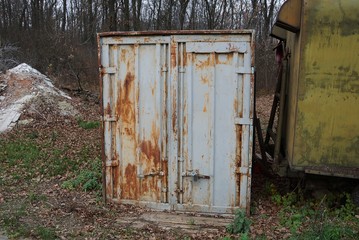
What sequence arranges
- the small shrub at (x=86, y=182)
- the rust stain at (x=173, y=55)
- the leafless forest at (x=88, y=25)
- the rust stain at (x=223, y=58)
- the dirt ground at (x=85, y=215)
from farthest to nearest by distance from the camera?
the leafless forest at (x=88, y=25)
the small shrub at (x=86, y=182)
the rust stain at (x=173, y=55)
the rust stain at (x=223, y=58)
the dirt ground at (x=85, y=215)

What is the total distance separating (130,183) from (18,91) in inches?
350

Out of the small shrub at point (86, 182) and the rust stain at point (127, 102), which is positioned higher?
the rust stain at point (127, 102)

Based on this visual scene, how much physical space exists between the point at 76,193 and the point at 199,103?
2.77 m

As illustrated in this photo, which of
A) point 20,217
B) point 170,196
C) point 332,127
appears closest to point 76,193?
point 20,217

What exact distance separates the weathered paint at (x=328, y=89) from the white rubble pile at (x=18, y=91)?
9.02 meters

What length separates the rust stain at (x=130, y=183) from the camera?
634 centimetres

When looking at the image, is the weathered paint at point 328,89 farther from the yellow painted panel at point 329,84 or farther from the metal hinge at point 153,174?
the metal hinge at point 153,174

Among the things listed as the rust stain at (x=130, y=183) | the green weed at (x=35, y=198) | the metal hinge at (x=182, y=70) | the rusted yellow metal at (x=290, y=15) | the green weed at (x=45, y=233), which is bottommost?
the green weed at (x=45, y=233)

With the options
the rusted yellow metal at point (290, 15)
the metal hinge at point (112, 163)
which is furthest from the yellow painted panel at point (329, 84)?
the metal hinge at point (112, 163)

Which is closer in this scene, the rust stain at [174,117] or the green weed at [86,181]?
the rust stain at [174,117]

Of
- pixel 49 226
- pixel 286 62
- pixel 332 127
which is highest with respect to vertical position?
pixel 286 62

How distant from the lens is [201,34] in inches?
229

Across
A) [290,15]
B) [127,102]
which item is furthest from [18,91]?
[290,15]

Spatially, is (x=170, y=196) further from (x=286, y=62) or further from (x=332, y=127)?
(x=286, y=62)
